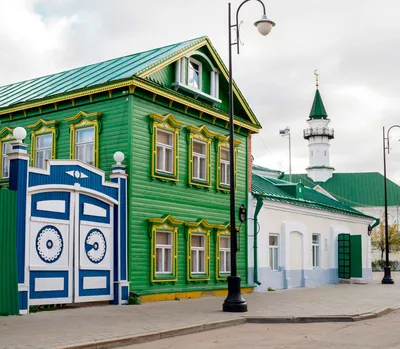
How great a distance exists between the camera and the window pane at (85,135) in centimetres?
2056

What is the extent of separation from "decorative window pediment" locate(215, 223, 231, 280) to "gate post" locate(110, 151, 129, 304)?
17.1 feet

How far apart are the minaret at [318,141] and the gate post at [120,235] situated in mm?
65994

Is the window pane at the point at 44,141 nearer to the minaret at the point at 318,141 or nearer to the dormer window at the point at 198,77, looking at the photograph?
the dormer window at the point at 198,77

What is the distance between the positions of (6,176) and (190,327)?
1136cm

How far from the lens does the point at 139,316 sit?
15445 mm

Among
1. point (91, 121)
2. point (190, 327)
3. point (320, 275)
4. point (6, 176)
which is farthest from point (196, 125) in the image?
point (320, 275)

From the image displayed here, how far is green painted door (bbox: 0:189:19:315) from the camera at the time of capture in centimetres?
1516

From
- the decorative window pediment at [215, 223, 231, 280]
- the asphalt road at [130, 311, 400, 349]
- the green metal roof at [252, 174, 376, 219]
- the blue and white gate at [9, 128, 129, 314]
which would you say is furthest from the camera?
the green metal roof at [252, 174, 376, 219]

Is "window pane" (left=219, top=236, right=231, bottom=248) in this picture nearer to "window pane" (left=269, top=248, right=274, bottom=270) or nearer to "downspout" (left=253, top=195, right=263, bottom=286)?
"downspout" (left=253, top=195, right=263, bottom=286)

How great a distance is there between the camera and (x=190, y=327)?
13453 mm

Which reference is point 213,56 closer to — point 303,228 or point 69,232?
point 69,232

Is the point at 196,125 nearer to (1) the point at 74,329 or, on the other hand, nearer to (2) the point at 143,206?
(2) the point at 143,206

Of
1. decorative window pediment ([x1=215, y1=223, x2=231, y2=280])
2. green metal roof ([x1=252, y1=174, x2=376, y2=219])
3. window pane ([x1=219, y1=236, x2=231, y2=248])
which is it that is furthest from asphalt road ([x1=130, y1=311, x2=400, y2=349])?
green metal roof ([x1=252, y1=174, x2=376, y2=219])

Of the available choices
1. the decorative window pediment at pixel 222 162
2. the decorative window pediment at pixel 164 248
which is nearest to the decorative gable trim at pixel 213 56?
the decorative window pediment at pixel 222 162
